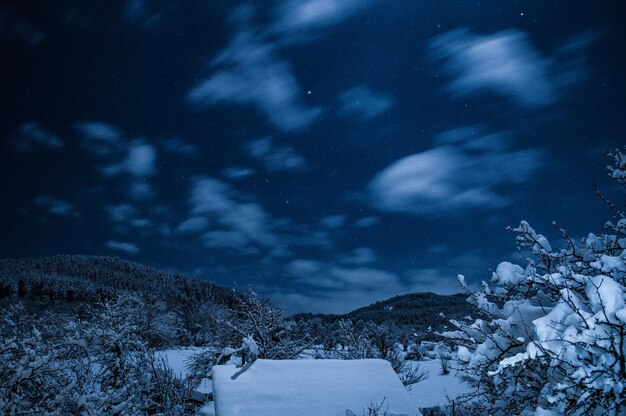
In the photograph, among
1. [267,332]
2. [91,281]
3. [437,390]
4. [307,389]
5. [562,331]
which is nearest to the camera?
[562,331]

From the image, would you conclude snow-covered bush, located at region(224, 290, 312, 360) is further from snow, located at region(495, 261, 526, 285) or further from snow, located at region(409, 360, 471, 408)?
snow, located at region(495, 261, 526, 285)

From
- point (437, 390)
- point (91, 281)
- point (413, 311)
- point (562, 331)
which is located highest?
point (91, 281)

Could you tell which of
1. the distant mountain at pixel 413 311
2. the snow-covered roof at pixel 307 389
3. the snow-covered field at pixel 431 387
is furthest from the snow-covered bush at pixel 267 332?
the distant mountain at pixel 413 311

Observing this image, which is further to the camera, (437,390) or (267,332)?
(437,390)

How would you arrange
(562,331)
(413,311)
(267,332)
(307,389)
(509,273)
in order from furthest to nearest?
(413,311) → (267,332) → (307,389) → (509,273) → (562,331)

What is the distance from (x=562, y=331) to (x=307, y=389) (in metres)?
5.36

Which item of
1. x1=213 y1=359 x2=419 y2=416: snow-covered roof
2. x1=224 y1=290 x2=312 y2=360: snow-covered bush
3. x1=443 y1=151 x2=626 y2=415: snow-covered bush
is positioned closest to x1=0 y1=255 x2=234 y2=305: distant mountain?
x1=224 y1=290 x2=312 y2=360: snow-covered bush

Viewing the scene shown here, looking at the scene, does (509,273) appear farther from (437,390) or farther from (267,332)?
(437,390)

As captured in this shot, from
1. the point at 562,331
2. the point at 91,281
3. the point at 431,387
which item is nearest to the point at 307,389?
the point at 562,331

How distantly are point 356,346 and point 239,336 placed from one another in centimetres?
610

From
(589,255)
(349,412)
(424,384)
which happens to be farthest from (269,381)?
(424,384)

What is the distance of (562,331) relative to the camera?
346 cm

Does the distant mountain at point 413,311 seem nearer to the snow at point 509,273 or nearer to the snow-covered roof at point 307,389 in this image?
the snow-covered roof at point 307,389

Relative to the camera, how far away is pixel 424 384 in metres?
28.9
